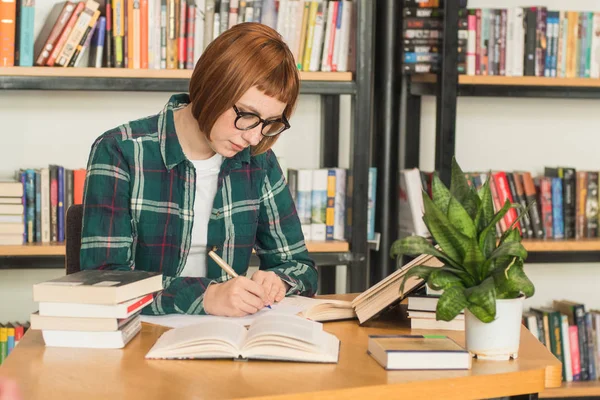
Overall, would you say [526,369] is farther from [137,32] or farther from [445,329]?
[137,32]

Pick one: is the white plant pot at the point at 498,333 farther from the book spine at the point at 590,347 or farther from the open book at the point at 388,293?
the book spine at the point at 590,347

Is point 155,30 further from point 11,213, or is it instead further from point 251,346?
point 251,346

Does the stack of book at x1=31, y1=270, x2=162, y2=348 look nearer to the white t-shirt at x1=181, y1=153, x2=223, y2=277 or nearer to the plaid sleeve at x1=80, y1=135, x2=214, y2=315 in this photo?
the plaid sleeve at x1=80, y1=135, x2=214, y2=315

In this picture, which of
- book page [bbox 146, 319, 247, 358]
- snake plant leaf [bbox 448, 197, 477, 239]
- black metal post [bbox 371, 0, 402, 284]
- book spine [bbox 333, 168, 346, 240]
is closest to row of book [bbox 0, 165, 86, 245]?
book spine [bbox 333, 168, 346, 240]

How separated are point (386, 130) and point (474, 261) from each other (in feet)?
6.02

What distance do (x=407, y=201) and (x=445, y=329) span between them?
1508 mm

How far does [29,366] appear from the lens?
4.29 ft

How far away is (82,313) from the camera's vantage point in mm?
1391

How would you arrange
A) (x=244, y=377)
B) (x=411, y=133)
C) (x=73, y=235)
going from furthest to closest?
1. (x=411, y=133)
2. (x=73, y=235)
3. (x=244, y=377)

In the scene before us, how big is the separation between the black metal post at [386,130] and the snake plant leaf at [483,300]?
5.78 feet

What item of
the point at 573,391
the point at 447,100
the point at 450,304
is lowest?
the point at 573,391

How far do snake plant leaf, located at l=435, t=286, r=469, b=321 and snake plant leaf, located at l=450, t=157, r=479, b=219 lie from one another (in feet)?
0.53

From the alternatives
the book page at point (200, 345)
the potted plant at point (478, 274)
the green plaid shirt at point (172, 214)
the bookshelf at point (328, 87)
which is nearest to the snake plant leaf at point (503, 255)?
the potted plant at point (478, 274)

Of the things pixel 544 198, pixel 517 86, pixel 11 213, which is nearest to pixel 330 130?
pixel 517 86
